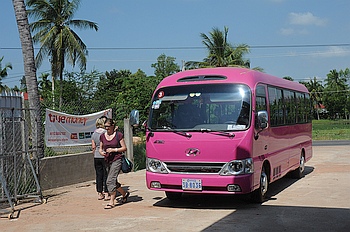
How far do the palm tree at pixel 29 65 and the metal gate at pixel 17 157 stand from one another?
0.07 meters

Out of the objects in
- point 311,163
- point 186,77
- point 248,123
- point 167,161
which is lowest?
point 311,163

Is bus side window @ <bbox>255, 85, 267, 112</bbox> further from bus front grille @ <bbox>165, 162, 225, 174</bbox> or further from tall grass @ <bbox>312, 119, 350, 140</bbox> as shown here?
tall grass @ <bbox>312, 119, 350, 140</bbox>

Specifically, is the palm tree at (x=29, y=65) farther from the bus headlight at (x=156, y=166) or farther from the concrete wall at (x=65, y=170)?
the bus headlight at (x=156, y=166)

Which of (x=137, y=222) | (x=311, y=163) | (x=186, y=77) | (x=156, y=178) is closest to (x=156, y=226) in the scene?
(x=137, y=222)

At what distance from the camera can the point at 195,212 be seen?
360 inches

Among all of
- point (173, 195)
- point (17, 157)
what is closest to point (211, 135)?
point (173, 195)

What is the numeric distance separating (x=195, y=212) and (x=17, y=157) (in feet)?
15.5

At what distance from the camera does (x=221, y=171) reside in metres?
8.86

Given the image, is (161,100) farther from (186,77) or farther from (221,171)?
(221,171)

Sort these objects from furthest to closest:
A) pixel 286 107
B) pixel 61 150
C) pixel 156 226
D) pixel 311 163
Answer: pixel 311 163
pixel 61 150
pixel 286 107
pixel 156 226

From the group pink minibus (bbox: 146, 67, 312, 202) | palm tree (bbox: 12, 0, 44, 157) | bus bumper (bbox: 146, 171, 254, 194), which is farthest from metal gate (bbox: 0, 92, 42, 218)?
bus bumper (bbox: 146, 171, 254, 194)

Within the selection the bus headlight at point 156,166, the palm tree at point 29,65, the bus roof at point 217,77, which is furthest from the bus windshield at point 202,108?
the palm tree at point 29,65

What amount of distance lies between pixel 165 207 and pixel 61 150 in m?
4.88

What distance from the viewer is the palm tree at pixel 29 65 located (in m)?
11.7
